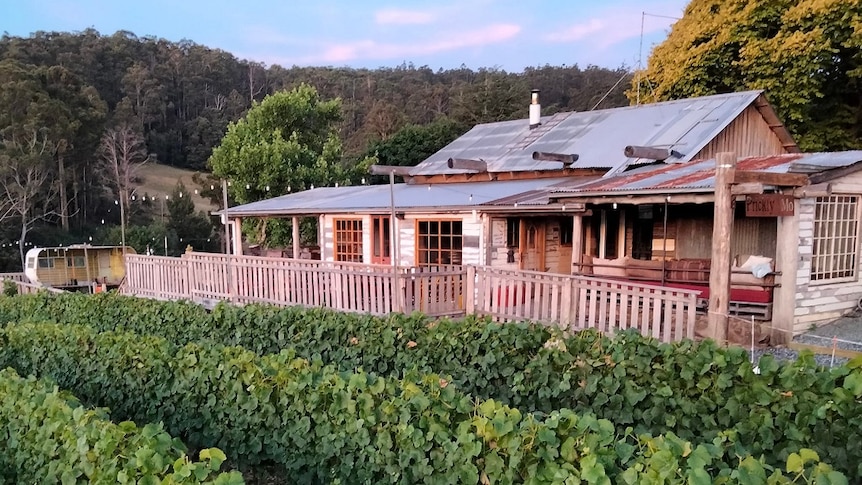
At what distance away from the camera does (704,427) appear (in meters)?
4.31

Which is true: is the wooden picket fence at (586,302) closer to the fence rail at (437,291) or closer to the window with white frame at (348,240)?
the fence rail at (437,291)

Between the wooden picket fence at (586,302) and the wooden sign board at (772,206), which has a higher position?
the wooden sign board at (772,206)

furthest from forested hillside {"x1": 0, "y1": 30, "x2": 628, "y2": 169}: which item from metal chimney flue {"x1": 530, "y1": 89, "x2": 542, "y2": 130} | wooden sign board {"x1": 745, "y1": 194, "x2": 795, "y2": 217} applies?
wooden sign board {"x1": 745, "y1": 194, "x2": 795, "y2": 217}

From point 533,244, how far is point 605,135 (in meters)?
3.82

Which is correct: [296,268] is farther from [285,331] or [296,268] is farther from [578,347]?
[578,347]

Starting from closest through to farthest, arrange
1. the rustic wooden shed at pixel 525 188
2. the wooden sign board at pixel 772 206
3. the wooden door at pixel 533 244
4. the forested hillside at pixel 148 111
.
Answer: the wooden sign board at pixel 772 206, the rustic wooden shed at pixel 525 188, the wooden door at pixel 533 244, the forested hillside at pixel 148 111

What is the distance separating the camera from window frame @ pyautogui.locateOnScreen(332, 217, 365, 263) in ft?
50.1

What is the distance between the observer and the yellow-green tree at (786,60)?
1777 cm

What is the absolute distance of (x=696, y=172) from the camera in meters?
10.3

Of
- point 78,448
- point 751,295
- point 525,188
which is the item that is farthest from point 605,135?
point 78,448

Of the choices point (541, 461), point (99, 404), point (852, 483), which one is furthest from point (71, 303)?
point (852, 483)

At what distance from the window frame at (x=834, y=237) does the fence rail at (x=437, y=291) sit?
2.57 meters

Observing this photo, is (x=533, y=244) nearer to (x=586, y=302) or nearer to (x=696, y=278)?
(x=696, y=278)

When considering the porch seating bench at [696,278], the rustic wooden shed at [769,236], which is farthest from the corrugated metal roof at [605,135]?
the porch seating bench at [696,278]
